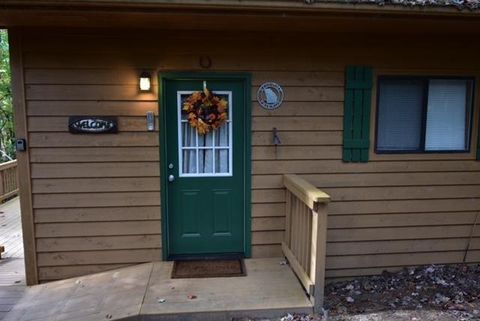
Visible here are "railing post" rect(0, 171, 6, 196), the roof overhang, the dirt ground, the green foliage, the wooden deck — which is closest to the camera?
the roof overhang

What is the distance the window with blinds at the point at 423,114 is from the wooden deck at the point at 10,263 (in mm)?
3830

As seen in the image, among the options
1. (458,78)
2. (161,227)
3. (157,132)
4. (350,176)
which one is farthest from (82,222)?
(458,78)

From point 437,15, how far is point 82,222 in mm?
3698

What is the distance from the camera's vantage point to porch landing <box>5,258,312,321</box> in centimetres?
296

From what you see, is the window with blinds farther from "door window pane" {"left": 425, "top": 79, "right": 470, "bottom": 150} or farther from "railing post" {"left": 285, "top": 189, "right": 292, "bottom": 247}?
"railing post" {"left": 285, "top": 189, "right": 292, "bottom": 247}

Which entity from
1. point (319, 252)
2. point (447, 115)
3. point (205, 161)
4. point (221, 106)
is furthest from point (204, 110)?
point (447, 115)

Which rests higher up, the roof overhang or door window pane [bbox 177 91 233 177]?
the roof overhang

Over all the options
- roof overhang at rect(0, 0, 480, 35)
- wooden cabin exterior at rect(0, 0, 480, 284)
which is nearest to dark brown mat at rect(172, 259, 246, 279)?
wooden cabin exterior at rect(0, 0, 480, 284)

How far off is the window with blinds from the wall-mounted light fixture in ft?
7.70

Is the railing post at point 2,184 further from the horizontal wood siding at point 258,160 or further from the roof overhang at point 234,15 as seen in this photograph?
the roof overhang at point 234,15

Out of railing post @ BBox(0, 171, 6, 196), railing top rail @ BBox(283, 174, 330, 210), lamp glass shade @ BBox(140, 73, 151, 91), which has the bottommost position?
railing post @ BBox(0, 171, 6, 196)

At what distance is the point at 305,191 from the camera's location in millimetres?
3123

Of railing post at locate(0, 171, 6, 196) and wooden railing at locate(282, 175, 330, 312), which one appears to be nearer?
wooden railing at locate(282, 175, 330, 312)

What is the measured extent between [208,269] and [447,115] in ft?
9.88
